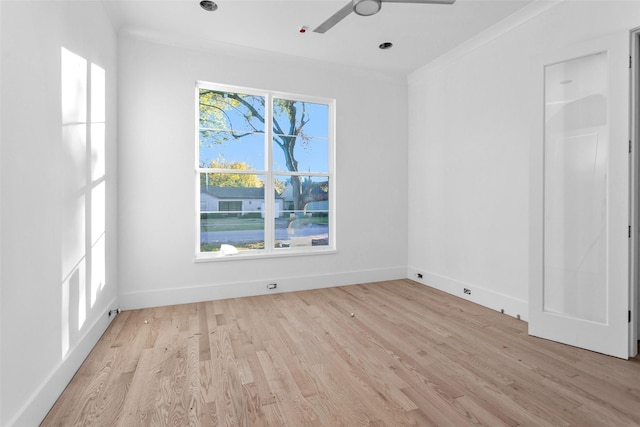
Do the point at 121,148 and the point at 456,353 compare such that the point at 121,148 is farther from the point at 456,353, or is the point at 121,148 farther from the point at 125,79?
the point at 456,353

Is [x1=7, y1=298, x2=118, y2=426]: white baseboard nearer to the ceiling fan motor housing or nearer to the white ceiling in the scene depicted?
the white ceiling

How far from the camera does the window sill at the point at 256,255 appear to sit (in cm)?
384

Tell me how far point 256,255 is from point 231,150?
139 centimetres

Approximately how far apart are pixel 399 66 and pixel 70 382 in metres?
4.87

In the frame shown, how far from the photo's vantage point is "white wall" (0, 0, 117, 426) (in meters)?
1.48

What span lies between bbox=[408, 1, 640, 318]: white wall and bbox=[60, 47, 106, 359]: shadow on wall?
375 centimetres

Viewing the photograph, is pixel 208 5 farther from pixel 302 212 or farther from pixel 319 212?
pixel 319 212

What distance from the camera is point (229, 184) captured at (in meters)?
4.02

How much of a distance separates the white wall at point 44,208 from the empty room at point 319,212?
18 millimetres

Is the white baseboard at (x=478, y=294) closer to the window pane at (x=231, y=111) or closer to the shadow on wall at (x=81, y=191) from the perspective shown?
the window pane at (x=231, y=111)

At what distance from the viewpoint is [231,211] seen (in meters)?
4.03

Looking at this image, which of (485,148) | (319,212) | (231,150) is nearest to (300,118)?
(231,150)

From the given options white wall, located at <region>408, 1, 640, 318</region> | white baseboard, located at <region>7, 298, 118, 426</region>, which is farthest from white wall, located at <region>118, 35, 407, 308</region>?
white baseboard, located at <region>7, 298, 118, 426</region>

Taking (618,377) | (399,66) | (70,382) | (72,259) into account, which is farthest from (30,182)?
(399,66)
